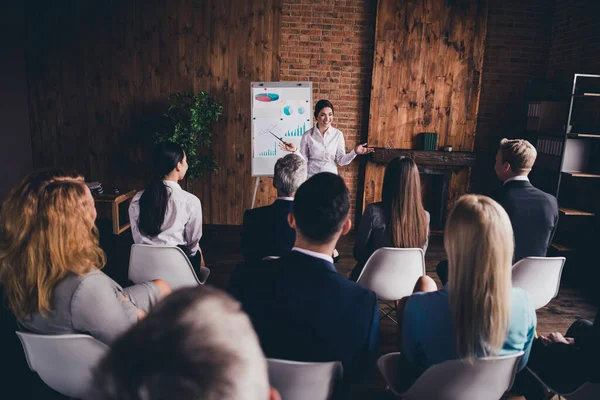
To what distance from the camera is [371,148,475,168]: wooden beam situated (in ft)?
17.7

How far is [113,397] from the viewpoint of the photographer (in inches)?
16.6

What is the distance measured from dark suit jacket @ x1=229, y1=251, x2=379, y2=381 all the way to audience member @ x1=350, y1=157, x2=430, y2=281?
122 cm

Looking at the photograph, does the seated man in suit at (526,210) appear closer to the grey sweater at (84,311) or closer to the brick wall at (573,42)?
the grey sweater at (84,311)

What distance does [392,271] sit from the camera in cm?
244

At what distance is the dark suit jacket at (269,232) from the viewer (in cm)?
233

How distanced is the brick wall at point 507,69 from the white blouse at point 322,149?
7.21 feet

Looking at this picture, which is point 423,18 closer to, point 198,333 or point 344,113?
point 344,113

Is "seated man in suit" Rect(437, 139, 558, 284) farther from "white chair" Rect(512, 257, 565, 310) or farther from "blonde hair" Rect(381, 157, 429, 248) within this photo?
"blonde hair" Rect(381, 157, 429, 248)

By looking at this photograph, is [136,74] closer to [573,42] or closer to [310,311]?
[310,311]

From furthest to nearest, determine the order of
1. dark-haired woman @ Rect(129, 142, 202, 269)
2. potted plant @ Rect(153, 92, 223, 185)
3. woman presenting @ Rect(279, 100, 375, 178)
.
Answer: potted plant @ Rect(153, 92, 223, 185) < woman presenting @ Rect(279, 100, 375, 178) < dark-haired woman @ Rect(129, 142, 202, 269)

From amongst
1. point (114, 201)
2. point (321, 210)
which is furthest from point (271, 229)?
point (114, 201)

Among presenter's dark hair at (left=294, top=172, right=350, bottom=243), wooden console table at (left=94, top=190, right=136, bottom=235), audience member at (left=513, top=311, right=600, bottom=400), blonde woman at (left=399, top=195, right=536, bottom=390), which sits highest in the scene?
presenter's dark hair at (left=294, top=172, right=350, bottom=243)

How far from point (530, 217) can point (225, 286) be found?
2491 millimetres

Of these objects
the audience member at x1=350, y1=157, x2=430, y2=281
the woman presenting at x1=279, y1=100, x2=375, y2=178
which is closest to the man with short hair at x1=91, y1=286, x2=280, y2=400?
the audience member at x1=350, y1=157, x2=430, y2=281
